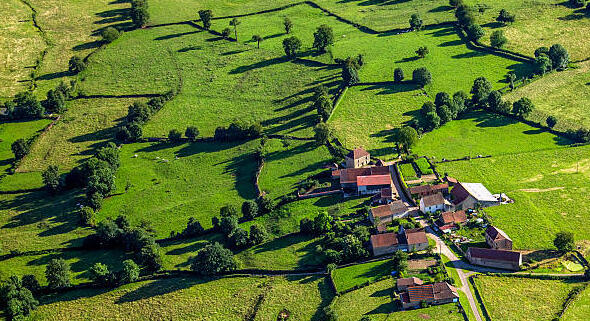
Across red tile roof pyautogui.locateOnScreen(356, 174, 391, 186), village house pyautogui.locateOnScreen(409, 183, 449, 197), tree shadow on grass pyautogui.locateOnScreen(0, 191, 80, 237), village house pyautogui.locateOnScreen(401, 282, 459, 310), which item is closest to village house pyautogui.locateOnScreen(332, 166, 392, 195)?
red tile roof pyautogui.locateOnScreen(356, 174, 391, 186)

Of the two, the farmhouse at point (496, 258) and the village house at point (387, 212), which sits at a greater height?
the village house at point (387, 212)

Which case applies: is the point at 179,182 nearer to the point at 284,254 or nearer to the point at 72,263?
the point at 72,263

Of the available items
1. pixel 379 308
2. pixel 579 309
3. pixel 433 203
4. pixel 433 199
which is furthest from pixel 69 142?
pixel 579 309

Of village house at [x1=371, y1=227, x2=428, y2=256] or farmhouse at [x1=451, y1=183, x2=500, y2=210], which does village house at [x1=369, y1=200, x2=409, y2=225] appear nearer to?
village house at [x1=371, y1=227, x2=428, y2=256]

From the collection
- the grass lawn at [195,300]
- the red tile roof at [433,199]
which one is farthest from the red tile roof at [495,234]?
the grass lawn at [195,300]

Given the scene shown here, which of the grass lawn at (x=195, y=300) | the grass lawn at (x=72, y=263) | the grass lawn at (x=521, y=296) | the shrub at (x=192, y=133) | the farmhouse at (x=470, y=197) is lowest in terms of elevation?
the grass lawn at (x=195, y=300)

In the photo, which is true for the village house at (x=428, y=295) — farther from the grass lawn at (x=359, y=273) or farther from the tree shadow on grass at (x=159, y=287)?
the tree shadow on grass at (x=159, y=287)

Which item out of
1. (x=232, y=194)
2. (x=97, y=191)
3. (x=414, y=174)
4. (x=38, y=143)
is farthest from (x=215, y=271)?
(x=38, y=143)

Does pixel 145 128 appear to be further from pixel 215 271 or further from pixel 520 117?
pixel 520 117
